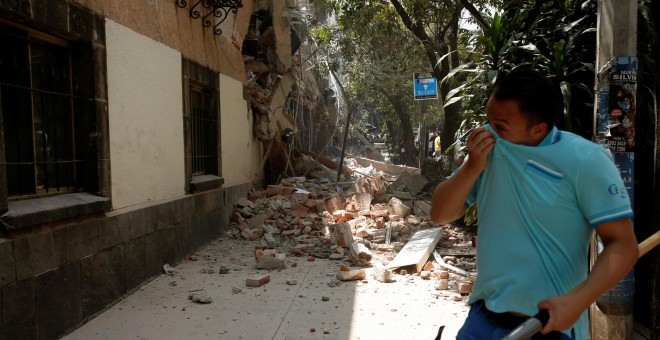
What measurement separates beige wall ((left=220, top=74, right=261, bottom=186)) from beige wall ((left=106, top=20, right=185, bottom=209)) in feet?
6.35

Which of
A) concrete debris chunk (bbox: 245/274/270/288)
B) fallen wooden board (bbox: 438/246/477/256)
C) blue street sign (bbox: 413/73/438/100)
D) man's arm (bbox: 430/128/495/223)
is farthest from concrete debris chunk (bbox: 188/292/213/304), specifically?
blue street sign (bbox: 413/73/438/100)

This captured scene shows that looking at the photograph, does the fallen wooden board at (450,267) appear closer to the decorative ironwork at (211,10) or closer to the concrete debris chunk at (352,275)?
the concrete debris chunk at (352,275)

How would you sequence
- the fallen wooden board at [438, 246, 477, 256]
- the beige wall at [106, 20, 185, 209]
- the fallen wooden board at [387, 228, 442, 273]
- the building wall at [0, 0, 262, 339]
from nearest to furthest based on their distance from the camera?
the building wall at [0, 0, 262, 339] → the beige wall at [106, 20, 185, 209] → the fallen wooden board at [387, 228, 442, 273] → the fallen wooden board at [438, 246, 477, 256]

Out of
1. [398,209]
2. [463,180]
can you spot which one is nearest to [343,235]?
[398,209]

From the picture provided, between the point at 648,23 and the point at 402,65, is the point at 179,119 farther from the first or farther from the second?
the point at 402,65

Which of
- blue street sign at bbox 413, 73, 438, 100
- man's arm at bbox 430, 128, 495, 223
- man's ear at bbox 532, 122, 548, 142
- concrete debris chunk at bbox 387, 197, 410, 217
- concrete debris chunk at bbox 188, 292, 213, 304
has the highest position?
blue street sign at bbox 413, 73, 438, 100

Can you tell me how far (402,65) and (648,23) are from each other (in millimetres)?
15166

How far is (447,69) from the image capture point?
1096 cm

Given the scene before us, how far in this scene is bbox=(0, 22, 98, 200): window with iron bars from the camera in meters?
3.72

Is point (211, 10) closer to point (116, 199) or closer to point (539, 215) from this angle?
point (116, 199)

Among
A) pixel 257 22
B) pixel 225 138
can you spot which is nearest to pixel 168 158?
pixel 225 138

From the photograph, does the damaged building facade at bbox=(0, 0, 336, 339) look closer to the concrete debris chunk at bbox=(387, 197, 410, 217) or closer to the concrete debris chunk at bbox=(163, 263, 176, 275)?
the concrete debris chunk at bbox=(163, 263, 176, 275)

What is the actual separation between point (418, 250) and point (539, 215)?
16.7 feet

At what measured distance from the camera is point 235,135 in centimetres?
930
